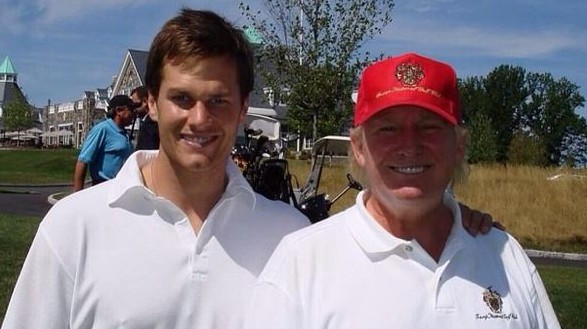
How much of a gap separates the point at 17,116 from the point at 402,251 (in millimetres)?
90305

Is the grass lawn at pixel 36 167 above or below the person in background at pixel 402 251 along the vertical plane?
below

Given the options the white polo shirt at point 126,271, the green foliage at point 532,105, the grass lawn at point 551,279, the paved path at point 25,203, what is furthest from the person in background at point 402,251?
the green foliage at point 532,105

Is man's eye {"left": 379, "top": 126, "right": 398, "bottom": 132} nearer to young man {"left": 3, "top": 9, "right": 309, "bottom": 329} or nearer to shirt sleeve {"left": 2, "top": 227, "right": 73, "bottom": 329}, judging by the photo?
young man {"left": 3, "top": 9, "right": 309, "bottom": 329}

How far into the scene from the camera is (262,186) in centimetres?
900

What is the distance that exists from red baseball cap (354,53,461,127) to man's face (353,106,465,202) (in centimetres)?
3

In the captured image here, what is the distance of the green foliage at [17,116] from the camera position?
290 feet

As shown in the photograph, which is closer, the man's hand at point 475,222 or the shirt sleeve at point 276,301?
the shirt sleeve at point 276,301

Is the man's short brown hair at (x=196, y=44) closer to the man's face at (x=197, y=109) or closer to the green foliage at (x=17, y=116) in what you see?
the man's face at (x=197, y=109)

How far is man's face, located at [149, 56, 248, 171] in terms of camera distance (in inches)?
106

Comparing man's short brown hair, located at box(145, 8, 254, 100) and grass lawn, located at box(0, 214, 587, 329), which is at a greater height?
man's short brown hair, located at box(145, 8, 254, 100)

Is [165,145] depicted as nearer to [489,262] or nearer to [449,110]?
[449,110]

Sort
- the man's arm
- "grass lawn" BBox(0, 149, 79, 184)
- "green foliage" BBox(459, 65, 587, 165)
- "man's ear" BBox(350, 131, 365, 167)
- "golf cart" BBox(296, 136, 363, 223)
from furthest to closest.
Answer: "green foliage" BBox(459, 65, 587, 165)
"grass lawn" BBox(0, 149, 79, 184)
"golf cart" BBox(296, 136, 363, 223)
the man's arm
"man's ear" BBox(350, 131, 365, 167)

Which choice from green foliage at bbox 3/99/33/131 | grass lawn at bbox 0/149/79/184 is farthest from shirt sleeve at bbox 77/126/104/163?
green foliage at bbox 3/99/33/131

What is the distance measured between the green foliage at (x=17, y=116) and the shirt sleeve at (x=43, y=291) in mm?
89019
